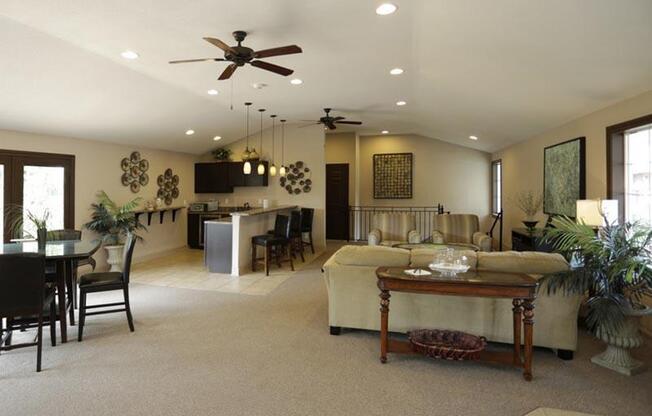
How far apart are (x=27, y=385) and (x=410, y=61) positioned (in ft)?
15.0

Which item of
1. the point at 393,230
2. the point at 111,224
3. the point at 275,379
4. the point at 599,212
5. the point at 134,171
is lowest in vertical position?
the point at 275,379

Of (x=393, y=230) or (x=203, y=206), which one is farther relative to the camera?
(x=203, y=206)

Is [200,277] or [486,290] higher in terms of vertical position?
[486,290]

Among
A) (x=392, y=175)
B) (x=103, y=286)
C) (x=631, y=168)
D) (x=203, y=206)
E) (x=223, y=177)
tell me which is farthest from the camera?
(x=392, y=175)

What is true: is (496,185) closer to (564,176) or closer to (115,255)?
(564,176)

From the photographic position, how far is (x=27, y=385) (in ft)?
8.95

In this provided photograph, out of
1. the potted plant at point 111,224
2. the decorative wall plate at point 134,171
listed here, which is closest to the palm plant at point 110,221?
the potted plant at point 111,224

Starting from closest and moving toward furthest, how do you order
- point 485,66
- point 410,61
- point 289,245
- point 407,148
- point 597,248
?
1. point 597,248
2. point 485,66
3. point 410,61
4. point 289,245
5. point 407,148

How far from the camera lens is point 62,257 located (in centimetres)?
338

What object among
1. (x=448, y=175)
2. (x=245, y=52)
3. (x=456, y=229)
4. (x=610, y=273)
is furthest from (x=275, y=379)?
(x=448, y=175)

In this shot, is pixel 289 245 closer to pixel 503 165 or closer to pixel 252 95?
pixel 252 95

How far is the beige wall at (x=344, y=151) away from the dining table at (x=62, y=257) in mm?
7109

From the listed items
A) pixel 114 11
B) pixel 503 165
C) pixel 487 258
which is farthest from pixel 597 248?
pixel 503 165

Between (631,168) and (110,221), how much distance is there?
293 inches
